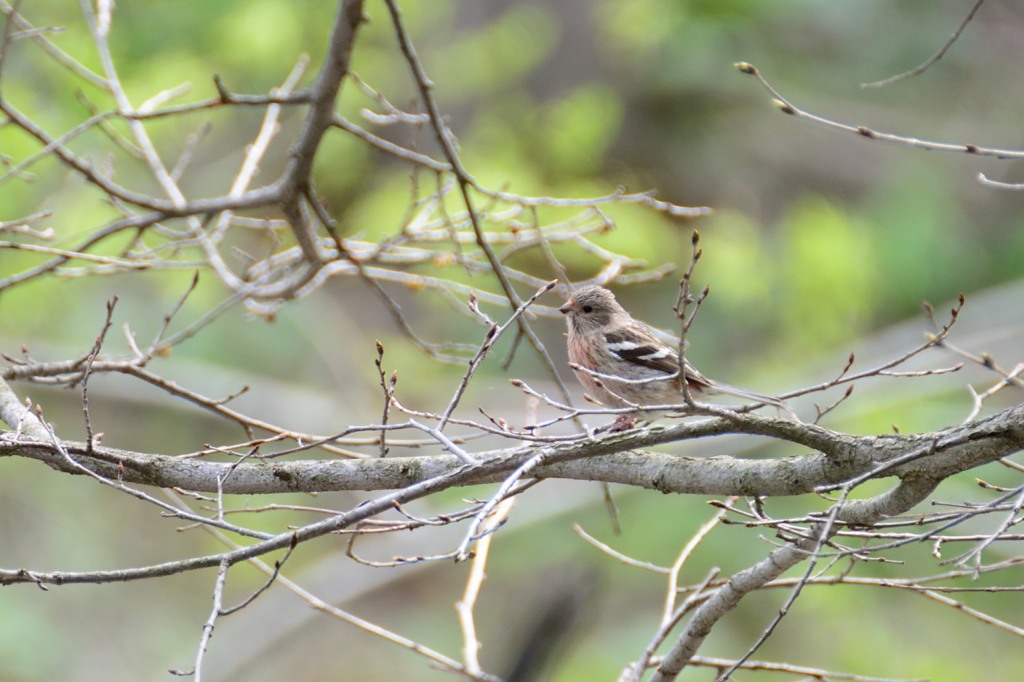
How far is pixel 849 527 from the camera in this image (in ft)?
11.6

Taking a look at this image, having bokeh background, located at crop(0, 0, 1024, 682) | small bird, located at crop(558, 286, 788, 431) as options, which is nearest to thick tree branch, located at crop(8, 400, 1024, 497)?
small bird, located at crop(558, 286, 788, 431)

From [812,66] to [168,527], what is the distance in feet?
34.8

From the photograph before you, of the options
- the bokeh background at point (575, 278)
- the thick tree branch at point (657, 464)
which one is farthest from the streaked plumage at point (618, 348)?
the bokeh background at point (575, 278)

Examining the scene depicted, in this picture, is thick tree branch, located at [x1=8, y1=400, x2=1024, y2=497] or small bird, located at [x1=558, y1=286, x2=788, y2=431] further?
small bird, located at [x1=558, y1=286, x2=788, y2=431]

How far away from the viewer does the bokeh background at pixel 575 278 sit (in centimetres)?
1052

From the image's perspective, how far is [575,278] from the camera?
11.8 m

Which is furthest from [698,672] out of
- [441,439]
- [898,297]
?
[441,439]

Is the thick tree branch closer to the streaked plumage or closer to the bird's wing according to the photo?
the streaked plumage

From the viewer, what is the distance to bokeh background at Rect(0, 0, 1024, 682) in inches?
414

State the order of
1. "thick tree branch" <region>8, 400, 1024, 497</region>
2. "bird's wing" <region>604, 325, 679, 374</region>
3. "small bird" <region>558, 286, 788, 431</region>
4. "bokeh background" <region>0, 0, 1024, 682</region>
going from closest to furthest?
"thick tree branch" <region>8, 400, 1024, 497</region> < "small bird" <region>558, 286, 788, 431</region> < "bird's wing" <region>604, 325, 679, 374</region> < "bokeh background" <region>0, 0, 1024, 682</region>

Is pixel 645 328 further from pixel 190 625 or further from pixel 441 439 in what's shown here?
pixel 190 625

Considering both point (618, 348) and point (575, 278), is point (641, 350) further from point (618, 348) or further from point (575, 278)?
point (575, 278)

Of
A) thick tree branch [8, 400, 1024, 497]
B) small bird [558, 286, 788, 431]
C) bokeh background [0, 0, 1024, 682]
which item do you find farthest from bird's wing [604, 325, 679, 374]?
bokeh background [0, 0, 1024, 682]

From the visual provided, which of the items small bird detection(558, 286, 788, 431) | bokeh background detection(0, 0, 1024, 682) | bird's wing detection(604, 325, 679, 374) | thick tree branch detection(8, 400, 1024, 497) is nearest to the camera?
thick tree branch detection(8, 400, 1024, 497)
